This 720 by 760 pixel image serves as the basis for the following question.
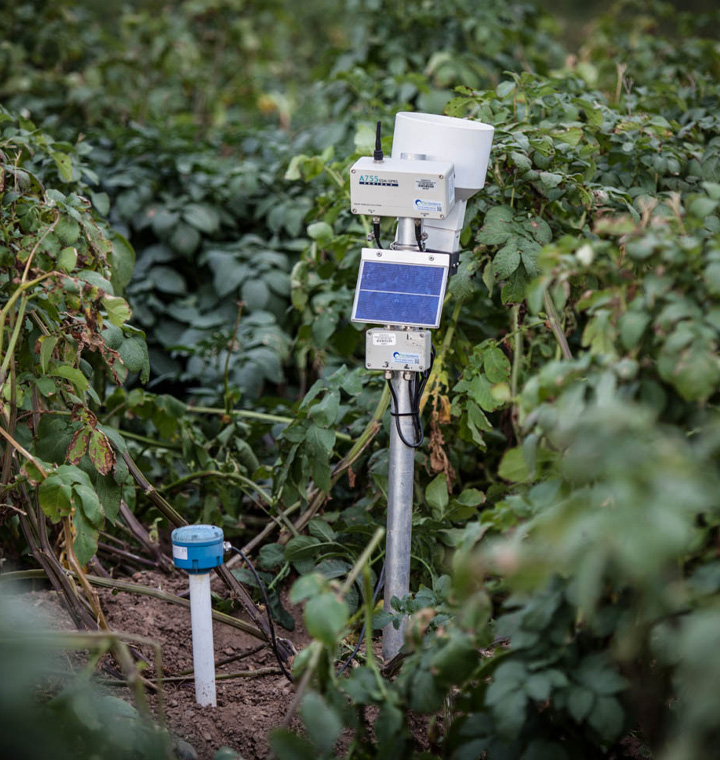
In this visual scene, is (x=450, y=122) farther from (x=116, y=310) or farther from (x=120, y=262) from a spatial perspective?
(x=120, y=262)

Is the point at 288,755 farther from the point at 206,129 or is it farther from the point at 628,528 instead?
the point at 206,129

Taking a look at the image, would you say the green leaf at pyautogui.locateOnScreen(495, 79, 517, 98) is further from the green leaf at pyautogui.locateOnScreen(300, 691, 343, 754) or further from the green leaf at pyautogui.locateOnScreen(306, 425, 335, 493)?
the green leaf at pyautogui.locateOnScreen(300, 691, 343, 754)

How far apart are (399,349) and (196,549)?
58 cm

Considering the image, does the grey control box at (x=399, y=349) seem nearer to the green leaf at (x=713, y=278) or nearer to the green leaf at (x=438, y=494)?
the green leaf at (x=438, y=494)

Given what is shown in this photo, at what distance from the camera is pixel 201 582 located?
67.6 inches

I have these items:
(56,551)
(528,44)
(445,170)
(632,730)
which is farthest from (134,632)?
(528,44)

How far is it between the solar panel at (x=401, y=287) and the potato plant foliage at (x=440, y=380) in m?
0.21

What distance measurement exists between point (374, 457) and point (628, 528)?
134cm

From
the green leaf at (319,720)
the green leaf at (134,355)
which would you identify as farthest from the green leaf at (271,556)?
the green leaf at (319,720)

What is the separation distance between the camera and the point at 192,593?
1724mm

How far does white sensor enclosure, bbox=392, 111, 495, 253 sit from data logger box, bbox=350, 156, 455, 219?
58 millimetres

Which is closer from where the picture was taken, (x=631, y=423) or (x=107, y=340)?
(x=631, y=423)

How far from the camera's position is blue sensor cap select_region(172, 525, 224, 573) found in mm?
1677

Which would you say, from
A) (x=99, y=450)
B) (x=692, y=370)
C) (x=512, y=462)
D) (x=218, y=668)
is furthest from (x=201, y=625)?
(x=692, y=370)
